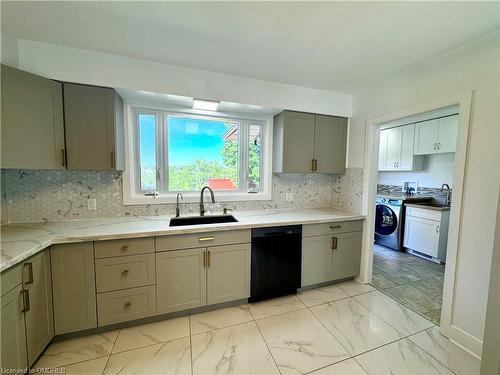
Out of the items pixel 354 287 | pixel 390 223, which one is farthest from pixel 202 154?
pixel 390 223

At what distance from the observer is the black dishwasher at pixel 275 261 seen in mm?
2092

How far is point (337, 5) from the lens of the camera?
1260 mm

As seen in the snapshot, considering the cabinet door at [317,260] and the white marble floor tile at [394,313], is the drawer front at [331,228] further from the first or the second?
the white marble floor tile at [394,313]

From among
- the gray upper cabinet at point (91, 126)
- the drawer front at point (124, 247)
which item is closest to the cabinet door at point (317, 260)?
the drawer front at point (124, 247)

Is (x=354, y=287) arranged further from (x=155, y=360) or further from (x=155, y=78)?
(x=155, y=78)

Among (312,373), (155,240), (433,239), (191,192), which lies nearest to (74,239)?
(155,240)

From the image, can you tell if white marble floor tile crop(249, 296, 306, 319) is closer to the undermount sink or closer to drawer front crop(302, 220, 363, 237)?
drawer front crop(302, 220, 363, 237)

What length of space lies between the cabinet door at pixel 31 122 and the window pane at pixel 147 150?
2.27ft

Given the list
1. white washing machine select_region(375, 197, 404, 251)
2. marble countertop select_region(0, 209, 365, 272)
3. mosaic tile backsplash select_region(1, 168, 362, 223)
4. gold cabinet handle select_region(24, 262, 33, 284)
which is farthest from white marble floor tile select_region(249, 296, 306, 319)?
white washing machine select_region(375, 197, 404, 251)

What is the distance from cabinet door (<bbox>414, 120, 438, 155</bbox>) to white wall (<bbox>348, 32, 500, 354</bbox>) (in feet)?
7.03

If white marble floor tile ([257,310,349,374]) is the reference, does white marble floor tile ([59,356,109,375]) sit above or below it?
below

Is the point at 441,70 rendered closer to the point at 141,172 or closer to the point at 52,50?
the point at 141,172

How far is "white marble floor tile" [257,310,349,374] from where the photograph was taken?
1464mm

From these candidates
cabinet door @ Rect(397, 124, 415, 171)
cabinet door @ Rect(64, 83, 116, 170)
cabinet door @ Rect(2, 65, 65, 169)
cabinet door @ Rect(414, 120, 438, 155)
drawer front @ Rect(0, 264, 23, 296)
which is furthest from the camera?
cabinet door @ Rect(397, 124, 415, 171)
